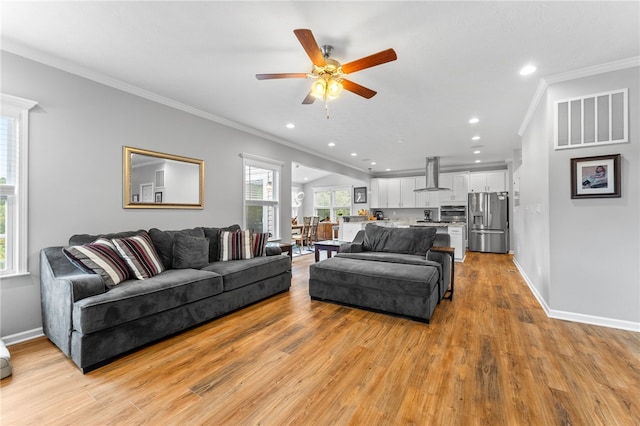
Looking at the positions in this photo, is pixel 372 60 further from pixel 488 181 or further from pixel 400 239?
pixel 488 181

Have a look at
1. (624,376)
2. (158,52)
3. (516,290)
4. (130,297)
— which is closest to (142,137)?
(158,52)

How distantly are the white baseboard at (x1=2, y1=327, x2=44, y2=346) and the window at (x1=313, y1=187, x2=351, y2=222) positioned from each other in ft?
28.9

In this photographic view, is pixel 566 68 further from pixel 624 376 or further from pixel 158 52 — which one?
pixel 158 52

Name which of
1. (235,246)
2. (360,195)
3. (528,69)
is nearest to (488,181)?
(360,195)

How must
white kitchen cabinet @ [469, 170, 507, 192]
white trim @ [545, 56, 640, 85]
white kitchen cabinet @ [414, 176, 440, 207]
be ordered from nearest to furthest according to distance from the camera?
white trim @ [545, 56, 640, 85], white kitchen cabinet @ [469, 170, 507, 192], white kitchen cabinet @ [414, 176, 440, 207]

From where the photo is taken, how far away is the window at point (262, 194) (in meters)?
4.75

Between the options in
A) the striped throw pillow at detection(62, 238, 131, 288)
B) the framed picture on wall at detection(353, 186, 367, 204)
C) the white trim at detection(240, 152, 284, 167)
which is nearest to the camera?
the striped throw pillow at detection(62, 238, 131, 288)

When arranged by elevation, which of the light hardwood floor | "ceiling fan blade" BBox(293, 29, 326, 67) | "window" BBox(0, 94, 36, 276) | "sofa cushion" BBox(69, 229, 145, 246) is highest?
"ceiling fan blade" BBox(293, 29, 326, 67)

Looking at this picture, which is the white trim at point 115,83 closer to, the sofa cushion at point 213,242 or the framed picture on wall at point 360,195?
the sofa cushion at point 213,242

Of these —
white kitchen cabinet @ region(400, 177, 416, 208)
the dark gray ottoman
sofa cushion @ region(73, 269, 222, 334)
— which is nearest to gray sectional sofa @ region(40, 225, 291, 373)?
sofa cushion @ region(73, 269, 222, 334)

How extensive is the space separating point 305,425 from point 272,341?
102 cm

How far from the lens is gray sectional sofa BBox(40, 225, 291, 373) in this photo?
2.00m

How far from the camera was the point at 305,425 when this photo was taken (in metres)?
1.47

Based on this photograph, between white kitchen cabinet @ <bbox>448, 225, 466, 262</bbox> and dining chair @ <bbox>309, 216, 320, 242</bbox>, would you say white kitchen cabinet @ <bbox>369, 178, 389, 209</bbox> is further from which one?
white kitchen cabinet @ <bbox>448, 225, 466, 262</bbox>
